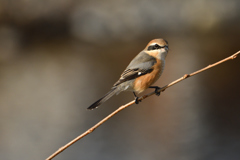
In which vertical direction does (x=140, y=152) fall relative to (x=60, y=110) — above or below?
below

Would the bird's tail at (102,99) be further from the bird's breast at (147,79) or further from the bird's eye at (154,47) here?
the bird's eye at (154,47)

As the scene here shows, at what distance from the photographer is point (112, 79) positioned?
4000mm

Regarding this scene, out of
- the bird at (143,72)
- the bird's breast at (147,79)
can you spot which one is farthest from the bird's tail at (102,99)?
the bird's breast at (147,79)

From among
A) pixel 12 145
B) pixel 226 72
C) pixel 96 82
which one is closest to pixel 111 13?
pixel 96 82

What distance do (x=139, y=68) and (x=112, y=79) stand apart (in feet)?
6.44

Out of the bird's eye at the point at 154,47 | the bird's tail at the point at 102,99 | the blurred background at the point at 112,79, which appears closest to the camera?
the bird's tail at the point at 102,99

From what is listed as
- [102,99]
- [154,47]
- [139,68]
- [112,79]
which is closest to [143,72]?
[139,68]

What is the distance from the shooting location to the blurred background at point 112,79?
12.3ft

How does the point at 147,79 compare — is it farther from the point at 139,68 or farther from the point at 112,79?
the point at 112,79

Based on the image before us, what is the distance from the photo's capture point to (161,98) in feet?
12.8

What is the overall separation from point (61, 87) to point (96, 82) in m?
0.47

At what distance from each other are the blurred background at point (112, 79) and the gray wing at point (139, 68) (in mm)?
1789

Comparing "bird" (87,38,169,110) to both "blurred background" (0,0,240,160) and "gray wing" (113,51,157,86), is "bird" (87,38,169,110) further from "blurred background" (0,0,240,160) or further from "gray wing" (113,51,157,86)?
"blurred background" (0,0,240,160)

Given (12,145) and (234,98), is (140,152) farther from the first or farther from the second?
(12,145)
